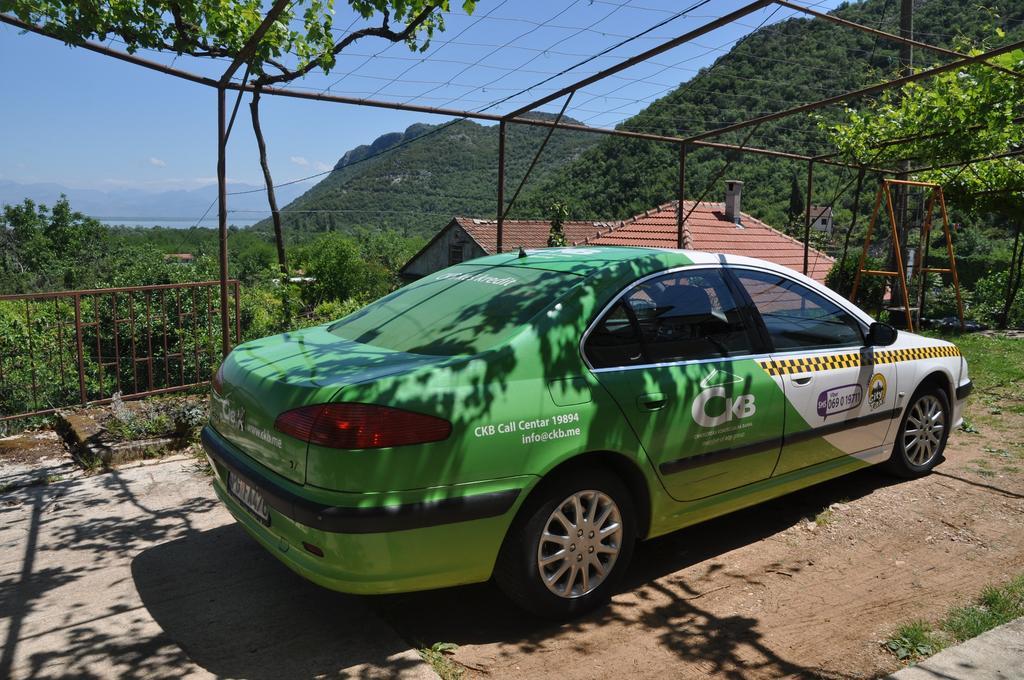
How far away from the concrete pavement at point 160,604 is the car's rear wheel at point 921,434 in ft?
12.0

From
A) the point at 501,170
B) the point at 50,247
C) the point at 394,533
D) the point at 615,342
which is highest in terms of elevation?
the point at 50,247

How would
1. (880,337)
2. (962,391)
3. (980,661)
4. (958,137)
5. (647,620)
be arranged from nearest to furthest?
1. (980,661)
2. (647,620)
3. (880,337)
4. (962,391)
5. (958,137)

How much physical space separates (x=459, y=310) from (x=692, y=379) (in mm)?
1179

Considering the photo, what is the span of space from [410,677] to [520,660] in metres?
0.45

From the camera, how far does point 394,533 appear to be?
264 centimetres

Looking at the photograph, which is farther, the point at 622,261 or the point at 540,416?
the point at 622,261

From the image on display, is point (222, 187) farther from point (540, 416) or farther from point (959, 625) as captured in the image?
point (959, 625)

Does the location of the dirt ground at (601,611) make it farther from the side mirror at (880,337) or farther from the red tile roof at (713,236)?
the red tile roof at (713,236)

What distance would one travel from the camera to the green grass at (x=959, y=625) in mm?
2961

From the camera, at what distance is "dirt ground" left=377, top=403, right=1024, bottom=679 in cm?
291

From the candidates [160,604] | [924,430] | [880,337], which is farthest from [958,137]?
[160,604]

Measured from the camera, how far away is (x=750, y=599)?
135 inches

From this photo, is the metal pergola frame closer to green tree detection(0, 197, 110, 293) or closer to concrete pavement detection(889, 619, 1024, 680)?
concrete pavement detection(889, 619, 1024, 680)

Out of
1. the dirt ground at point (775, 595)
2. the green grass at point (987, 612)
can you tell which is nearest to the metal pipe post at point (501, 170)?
the dirt ground at point (775, 595)
